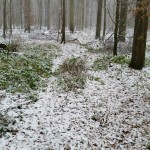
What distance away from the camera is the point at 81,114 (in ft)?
25.2

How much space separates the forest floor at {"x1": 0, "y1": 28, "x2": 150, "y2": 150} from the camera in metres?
6.16

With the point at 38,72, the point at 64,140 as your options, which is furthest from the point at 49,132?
the point at 38,72

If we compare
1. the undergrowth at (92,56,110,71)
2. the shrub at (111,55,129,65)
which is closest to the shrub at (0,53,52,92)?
the undergrowth at (92,56,110,71)

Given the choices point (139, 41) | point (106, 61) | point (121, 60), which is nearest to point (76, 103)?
point (139, 41)

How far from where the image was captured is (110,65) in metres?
13.1

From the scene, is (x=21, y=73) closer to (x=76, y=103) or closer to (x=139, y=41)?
(x=76, y=103)

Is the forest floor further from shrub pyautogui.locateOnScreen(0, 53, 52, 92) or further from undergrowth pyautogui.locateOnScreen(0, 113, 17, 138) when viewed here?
shrub pyautogui.locateOnScreen(0, 53, 52, 92)

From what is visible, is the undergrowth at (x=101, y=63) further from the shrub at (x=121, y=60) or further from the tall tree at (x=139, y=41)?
the tall tree at (x=139, y=41)

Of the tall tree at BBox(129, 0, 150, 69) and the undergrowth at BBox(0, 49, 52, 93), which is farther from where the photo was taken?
the tall tree at BBox(129, 0, 150, 69)

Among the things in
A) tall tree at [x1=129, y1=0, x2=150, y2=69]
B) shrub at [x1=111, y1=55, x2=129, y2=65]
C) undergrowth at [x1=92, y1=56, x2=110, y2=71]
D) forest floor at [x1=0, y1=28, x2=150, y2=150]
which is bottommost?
forest floor at [x1=0, y1=28, x2=150, y2=150]

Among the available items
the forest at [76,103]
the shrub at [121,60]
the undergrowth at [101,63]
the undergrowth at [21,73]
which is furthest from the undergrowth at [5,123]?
the shrub at [121,60]

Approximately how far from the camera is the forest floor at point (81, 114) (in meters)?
6.16

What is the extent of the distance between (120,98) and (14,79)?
4176mm

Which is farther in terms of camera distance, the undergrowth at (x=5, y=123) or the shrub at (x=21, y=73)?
the shrub at (x=21, y=73)
